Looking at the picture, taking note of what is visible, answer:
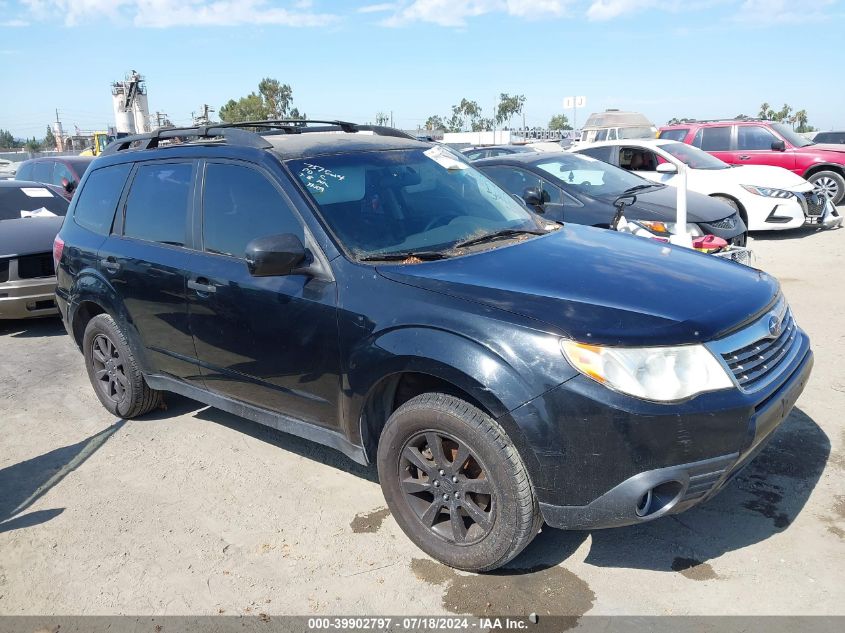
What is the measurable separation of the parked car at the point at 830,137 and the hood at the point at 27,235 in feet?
73.4

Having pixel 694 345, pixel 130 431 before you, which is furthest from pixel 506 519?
pixel 130 431

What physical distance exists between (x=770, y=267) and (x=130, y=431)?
7563mm

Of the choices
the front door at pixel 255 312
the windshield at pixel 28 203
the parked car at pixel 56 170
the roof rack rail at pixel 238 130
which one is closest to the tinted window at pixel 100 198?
the roof rack rail at pixel 238 130

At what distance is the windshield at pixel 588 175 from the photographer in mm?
7609

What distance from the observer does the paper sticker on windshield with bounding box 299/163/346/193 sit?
11.5ft

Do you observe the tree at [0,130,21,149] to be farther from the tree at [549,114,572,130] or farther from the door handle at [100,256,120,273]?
the door handle at [100,256,120,273]

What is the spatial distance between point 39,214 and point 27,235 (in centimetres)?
111

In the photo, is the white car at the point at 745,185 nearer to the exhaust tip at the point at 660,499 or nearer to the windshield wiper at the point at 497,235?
the windshield wiper at the point at 497,235

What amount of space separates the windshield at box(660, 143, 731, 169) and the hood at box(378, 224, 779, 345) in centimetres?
794

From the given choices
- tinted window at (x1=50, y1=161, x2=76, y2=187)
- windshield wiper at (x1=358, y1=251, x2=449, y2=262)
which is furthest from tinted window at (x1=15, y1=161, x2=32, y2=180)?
windshield wiper at (x1=358, y1=251, x2=449, y2=262)

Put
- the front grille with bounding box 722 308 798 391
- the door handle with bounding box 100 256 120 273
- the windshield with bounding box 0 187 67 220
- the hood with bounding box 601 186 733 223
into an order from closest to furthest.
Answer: the front grille with bounding box 722 308 798 391 < the door handle with bounding box 100 256 120 273 < the hood with bounding box 601 186 733 223 < the windshield with bounding box 0 187 67 220

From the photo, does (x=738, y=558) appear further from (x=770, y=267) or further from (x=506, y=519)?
(x=770, y=267)

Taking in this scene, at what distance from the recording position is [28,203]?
8.30 metres

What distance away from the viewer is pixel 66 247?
196 inches
